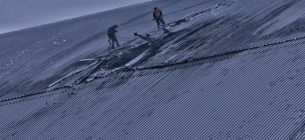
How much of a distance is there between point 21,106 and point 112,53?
1032 cm

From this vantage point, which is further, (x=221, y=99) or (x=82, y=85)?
(x=82, y=85)

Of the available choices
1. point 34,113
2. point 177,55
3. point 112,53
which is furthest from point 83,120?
point 112,53

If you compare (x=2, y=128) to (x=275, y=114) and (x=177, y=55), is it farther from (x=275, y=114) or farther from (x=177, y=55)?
(x=275, y=114)

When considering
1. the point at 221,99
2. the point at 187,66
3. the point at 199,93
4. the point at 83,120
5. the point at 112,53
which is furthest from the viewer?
the point at 112,53

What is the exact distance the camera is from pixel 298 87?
1407cm

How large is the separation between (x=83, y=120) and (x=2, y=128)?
224 inches

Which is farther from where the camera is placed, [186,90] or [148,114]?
[186,90]

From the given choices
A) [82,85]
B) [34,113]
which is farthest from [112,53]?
[34,113]

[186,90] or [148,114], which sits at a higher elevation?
[186,90]

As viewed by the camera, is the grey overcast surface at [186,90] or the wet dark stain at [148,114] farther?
the wet dark stain at [148,114]

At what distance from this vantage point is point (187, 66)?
832 inches

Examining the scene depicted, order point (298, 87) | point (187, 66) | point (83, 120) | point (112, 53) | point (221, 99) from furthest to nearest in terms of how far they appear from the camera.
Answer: point (112, 53)
point (187, 66)
point (83, 120)
point (221, 99)
point (298, 87)

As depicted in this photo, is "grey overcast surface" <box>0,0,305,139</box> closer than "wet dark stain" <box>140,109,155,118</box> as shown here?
Yes

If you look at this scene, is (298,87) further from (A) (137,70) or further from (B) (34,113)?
(B) (34,113)
